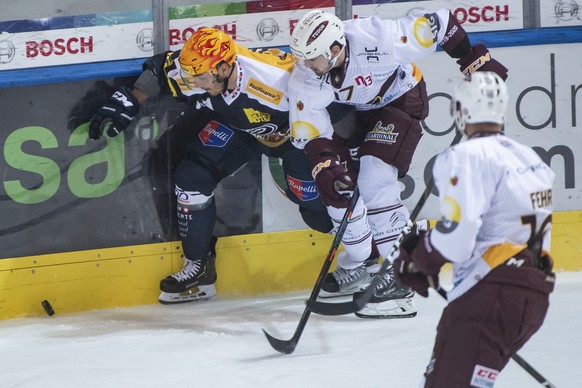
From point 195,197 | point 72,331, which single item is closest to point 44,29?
point 195,197

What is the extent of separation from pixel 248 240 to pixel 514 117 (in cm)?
134

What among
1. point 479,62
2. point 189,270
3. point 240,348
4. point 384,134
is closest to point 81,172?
point 189,270

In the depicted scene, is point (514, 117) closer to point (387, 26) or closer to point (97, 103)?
point (387, 26)

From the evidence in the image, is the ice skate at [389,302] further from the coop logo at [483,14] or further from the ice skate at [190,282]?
the coop logo at [483,14]

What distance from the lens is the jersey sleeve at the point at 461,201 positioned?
8.52ft

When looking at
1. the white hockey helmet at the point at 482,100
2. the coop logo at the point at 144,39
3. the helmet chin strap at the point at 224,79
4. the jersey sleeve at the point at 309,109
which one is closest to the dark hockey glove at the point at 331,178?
the jersey sleeve at the point at 309,109

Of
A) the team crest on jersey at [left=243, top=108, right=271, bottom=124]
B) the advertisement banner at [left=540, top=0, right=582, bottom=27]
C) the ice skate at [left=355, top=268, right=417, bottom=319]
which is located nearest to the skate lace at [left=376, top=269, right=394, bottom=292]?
the ice skate at [left=355, top=268, right=417, bottom=319]

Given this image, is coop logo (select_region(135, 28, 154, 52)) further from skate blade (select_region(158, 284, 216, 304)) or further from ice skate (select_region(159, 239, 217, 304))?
skate blade (select_region(158, 284, 216, 304))

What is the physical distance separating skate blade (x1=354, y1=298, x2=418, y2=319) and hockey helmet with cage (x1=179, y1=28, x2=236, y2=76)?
1166mm

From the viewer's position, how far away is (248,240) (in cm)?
488

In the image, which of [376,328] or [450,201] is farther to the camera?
[376,328]

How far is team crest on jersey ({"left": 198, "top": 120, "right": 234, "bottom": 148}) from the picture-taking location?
466 centimetres

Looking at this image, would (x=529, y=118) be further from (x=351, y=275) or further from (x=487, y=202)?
(x=487, y=202)

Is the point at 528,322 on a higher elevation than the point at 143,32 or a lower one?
lower
